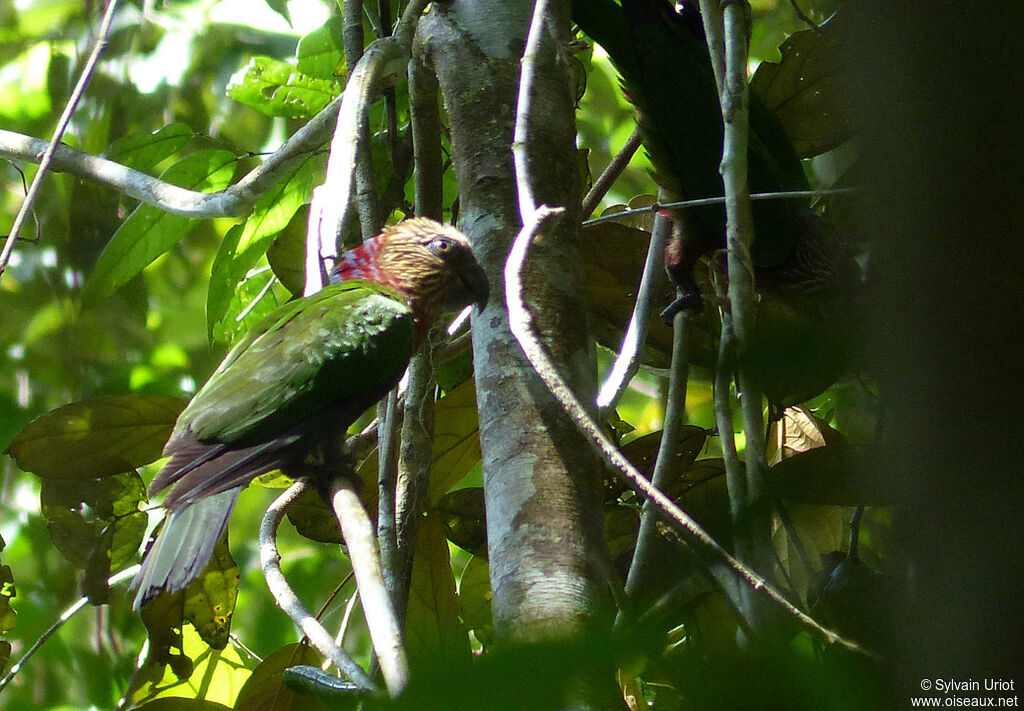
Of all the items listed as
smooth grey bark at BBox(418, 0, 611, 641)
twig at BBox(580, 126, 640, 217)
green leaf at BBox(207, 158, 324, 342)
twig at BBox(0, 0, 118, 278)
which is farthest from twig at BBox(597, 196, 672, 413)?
twig at BBox(0, 0, 118, 278)

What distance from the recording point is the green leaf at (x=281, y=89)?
3.33 meters

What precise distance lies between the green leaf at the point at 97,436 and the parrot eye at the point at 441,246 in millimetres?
855

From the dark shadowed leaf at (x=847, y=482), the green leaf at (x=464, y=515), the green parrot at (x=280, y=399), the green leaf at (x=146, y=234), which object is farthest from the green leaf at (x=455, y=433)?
the dark shadowed leaf at (x=847, y=482)

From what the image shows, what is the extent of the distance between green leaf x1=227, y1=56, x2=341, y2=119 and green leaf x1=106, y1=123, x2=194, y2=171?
23 cm

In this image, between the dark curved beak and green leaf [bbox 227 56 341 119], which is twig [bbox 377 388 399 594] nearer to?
the dark curved beak

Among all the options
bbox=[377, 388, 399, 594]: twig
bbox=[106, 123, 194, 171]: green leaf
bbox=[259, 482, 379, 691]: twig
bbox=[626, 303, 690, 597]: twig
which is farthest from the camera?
bbox=[106, 123, 194, 171]: green leaf

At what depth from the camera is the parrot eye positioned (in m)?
2.89

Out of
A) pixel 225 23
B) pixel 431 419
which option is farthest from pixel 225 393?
pixel 225 23

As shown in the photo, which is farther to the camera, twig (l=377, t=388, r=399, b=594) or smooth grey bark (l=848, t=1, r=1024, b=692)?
twig (l=377, t=388, r=399, b=594)

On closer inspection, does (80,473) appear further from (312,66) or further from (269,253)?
(312,66)

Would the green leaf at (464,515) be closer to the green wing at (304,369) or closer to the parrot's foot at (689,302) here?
the green wing at (304,369)

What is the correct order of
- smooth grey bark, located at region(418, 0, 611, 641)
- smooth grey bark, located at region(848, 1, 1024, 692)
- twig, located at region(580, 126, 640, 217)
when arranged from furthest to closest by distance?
1. twig, located at region(580, 126, 640, 217)
2. smooth grey bark, located at region(418, 0, 611, 641)
3. smooth grey bark, located at region(848, 1, 1024, 692)

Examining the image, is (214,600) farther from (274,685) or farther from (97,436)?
(97,436)

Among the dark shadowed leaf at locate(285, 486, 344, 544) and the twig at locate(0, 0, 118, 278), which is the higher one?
the twig at locate(0, 0, 118, 278)
